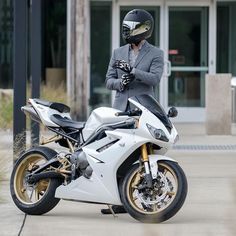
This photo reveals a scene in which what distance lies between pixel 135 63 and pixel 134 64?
0.02 meters

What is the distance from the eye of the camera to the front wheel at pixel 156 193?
25.5 ft

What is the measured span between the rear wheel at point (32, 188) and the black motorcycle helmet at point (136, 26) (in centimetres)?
133

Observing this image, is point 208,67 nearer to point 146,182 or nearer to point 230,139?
point 230,139

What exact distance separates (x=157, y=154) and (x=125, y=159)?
0.29 m

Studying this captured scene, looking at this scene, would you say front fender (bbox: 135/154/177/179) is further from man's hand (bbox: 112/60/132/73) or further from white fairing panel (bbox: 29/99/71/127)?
white fairing panel (bbox: 29/99/71/127)

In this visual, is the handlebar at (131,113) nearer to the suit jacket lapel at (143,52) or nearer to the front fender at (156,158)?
the front fender at (156,158)

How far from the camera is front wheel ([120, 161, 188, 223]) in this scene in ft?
25.5

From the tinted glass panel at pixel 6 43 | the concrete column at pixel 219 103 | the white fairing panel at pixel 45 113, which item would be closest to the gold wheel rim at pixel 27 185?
the white fairing panel at pixel 45 113

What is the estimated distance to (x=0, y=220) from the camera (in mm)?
8180

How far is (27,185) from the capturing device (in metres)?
8.44

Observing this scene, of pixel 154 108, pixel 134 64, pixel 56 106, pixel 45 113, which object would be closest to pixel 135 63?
pixel 134 64

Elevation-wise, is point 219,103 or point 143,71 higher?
point 143,71

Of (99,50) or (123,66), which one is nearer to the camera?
(123,66)

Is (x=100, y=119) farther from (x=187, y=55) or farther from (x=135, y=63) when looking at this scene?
(x=187, y=55)
